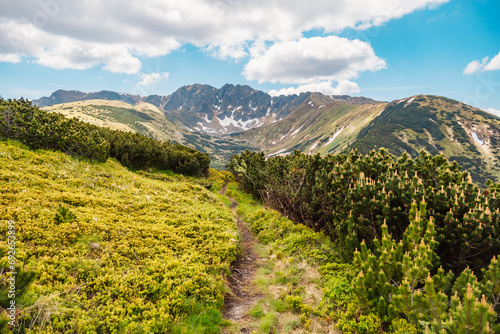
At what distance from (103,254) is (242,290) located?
518 centimetres

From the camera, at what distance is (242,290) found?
9.25m

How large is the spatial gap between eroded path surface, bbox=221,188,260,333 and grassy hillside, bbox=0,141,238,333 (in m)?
0.49

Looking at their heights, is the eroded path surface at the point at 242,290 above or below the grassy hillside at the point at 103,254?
below

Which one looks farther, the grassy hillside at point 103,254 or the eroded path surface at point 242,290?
the eroded path surface at point 242,290

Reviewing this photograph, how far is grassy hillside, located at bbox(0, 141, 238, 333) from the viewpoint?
586 centimetres

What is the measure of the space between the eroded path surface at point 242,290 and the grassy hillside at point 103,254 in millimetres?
492

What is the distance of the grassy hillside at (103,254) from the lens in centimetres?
586

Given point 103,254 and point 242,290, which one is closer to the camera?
point 103,254

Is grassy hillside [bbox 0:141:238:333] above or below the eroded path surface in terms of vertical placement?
above

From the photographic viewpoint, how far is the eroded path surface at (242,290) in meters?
7.55

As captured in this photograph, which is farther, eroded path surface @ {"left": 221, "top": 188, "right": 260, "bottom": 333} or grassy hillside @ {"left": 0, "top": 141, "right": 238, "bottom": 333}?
eroded path surface @ {"left": 221, "top": 188, "right": 260, "bottom": 333}

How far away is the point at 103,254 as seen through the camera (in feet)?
26.1

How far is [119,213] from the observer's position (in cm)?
1134

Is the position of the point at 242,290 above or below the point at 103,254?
below
